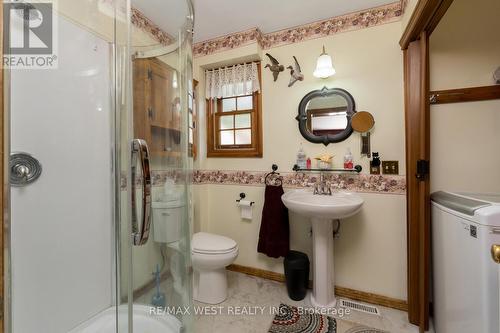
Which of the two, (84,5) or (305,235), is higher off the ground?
(84,5)

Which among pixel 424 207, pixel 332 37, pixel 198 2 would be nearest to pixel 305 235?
pixel 424 207

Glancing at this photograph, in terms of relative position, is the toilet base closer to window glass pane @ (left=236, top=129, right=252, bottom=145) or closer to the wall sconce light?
window glass pane @ (left=236, top=129, right=252, bottom=145)

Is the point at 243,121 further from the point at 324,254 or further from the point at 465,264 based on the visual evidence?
the point at 465,264

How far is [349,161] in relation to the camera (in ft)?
5.95

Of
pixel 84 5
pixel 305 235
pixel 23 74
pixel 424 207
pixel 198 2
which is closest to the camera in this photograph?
pixel 23 74

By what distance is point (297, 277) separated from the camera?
5.85 ft

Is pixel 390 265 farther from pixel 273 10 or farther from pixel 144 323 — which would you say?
pixel 273 10

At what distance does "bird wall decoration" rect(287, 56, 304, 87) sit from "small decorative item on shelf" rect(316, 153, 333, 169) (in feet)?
2.33

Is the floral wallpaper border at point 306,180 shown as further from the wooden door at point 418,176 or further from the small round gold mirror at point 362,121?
the small round gold mirror at point 362,121

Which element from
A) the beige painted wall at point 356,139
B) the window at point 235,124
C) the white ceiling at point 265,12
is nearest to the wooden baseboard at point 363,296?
the beige painted wall at point 356,139

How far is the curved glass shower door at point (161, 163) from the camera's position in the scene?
3.35 ft

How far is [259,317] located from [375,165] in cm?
142

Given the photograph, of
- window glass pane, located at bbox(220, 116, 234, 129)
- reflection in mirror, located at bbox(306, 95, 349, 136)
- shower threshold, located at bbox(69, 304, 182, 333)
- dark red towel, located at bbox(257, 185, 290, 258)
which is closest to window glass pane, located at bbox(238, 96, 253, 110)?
window glass pane, located at bbox(220, 116, 234, 129)

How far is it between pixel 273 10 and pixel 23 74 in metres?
1.66
